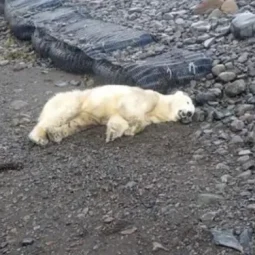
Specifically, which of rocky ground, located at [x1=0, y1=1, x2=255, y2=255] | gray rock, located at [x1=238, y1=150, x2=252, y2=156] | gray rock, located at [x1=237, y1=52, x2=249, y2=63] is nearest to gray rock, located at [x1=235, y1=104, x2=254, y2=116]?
rocky ground, located at [x1=0, y1=1, x2=255, y2=255]

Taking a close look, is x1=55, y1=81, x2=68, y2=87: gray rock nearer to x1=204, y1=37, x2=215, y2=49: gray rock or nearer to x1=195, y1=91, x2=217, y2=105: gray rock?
x1=204, y1=37, x2=215, y2=49: gray rock

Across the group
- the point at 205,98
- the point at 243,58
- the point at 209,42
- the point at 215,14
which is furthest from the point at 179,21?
the point at 205,98

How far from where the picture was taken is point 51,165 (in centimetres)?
502

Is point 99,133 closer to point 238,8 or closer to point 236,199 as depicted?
point 236,199

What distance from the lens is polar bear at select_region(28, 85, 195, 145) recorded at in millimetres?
5332

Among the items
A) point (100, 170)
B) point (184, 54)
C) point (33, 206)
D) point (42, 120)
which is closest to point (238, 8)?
point (184, 54)

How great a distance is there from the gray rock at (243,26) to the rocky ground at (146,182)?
3.2 inches

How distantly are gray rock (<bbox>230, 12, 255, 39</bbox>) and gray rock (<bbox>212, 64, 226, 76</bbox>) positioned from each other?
0.60m

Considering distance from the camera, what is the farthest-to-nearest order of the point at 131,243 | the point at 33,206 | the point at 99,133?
the point at 99,133, the point at 33,206, the point at 131,243

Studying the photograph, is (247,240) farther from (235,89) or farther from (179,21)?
(179,21)

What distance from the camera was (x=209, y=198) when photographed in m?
4.21

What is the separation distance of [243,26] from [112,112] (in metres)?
1.81

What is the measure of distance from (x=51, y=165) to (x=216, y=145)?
3.90 ft

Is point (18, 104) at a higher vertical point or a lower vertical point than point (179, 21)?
lower
